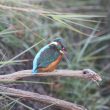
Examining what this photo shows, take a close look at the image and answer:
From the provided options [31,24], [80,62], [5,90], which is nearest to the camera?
[5,90]

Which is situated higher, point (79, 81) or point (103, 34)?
point (103, 34)

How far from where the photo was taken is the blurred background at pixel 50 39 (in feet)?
6.99

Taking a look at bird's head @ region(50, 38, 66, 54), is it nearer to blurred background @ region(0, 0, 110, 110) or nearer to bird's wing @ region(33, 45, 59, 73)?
bird's wing @ region(33, 45, 59, 73)

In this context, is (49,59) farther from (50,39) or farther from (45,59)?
(50,39)

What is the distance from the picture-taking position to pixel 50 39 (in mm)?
2721

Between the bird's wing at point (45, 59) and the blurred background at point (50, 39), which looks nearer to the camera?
the bird's wing at point (45, 59)

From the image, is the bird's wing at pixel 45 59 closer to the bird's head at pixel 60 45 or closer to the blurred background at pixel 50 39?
the bird's head at pixel 60 45

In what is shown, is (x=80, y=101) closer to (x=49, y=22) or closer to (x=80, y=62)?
(x=80, y=62)

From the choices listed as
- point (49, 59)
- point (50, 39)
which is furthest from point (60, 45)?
point (50, 39)

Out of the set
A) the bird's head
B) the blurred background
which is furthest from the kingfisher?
the blurred background

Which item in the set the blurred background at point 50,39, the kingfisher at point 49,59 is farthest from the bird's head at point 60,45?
the blurred background at point 50,39

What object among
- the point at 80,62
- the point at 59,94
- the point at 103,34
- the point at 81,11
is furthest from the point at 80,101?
the point at 81,11

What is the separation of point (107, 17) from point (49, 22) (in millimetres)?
605

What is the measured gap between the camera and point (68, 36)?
3152mm
